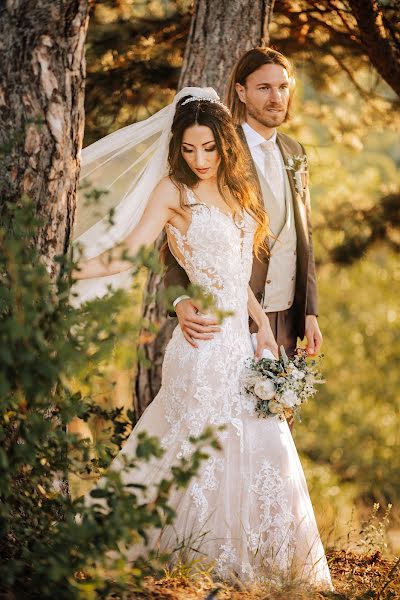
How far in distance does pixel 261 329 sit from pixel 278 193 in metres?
0.87

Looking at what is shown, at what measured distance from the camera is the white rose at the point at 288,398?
10.8 ft

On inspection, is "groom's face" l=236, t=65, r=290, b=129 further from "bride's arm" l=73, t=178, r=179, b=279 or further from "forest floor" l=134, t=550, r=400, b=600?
"forest floor" l=134, t=550, r=400, b=600

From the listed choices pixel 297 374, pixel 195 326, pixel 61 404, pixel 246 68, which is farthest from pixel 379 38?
pixel 61 404

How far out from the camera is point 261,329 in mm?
3703

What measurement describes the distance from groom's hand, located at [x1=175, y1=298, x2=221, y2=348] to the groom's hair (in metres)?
1.22

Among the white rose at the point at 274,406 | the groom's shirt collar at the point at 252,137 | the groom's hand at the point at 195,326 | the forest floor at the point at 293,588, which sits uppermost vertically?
the groom's shirt collar at the point at 252,137

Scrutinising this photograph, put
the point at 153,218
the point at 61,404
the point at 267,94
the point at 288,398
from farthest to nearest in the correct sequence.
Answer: the point at 267,94 → the point at 153,218 → the point at 288,398 → the point at 61,404

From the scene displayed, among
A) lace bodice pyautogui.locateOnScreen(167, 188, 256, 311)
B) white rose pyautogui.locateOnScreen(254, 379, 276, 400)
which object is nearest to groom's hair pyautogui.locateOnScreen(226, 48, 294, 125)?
lace bodice pyautogui.locateOnScreen(167, 188, 256, 311)

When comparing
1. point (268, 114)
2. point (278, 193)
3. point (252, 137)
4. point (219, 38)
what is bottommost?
point (278, 193)

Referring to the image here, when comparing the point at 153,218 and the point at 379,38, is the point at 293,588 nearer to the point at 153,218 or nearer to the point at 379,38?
the point at 153,218

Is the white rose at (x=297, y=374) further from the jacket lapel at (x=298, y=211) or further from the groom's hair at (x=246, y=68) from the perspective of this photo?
the groom's hair at (x=246, y=68)

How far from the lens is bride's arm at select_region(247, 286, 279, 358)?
12.0 feet

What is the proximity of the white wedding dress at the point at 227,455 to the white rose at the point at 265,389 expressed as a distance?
0.14m

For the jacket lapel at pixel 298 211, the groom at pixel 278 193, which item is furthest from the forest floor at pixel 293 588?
the jacket lapel at pixel 298 211
